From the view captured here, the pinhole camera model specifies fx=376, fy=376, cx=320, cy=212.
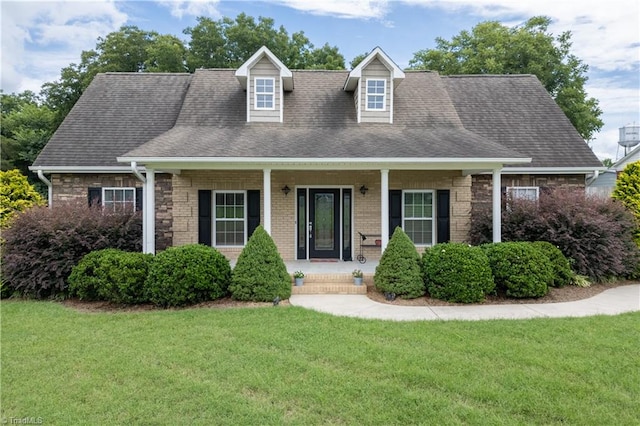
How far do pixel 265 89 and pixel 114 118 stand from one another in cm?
569

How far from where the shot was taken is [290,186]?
11.8 meters

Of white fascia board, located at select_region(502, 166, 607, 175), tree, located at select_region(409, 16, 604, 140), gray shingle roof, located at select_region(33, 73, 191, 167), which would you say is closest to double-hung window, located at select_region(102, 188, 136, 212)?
gray shingle roof, located at select_region(33, 73, 191, 167)

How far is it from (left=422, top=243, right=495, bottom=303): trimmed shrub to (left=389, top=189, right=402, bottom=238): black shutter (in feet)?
12.6

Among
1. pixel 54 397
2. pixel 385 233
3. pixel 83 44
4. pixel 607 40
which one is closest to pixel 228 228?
pixel 385 233

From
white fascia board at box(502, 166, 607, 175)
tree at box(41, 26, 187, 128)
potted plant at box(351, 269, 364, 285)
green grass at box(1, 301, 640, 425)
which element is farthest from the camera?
tree at box(41, 26, 187, 128)

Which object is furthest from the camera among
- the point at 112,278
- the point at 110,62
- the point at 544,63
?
the point at 110,62

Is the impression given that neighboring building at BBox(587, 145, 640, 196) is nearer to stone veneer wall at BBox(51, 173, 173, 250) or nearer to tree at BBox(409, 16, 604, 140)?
tree at BBox(409, 16, 604, 140)

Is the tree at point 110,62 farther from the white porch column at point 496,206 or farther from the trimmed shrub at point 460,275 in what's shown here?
the trimmed shrub at point 460,275

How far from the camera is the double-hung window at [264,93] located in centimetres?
1211

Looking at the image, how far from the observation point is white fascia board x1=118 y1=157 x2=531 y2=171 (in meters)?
9.05

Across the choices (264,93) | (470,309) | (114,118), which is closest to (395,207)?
(470,309)

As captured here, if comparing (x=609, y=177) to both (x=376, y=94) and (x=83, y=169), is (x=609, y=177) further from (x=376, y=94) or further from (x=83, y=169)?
(x=83, y=169)

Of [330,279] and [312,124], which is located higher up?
[312,124]

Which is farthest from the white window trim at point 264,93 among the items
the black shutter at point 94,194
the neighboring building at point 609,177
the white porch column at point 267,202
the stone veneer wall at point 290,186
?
the neighboring building at point 609,177
